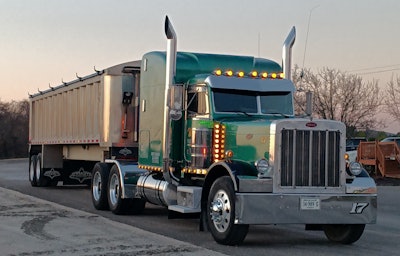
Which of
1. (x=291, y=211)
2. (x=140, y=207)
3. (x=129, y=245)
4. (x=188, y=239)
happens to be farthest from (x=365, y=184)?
(x=140, y=207)

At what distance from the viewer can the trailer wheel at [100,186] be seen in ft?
51.6

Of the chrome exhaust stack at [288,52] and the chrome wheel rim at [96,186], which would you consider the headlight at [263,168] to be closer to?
the chrome exhaust stack at [288,52]

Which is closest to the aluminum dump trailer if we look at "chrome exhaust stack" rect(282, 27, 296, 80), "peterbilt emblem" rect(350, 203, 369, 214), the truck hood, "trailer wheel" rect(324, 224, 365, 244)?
"chrome exhaust stack" rect(282, 27, 296, 80)

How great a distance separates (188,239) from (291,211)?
6.76 ft

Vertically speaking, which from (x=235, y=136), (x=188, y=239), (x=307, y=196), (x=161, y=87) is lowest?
(x=188, y=239)

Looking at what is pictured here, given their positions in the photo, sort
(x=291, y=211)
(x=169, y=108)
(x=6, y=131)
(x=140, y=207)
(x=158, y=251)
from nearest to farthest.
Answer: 1. (x=158, y=251)
2. (x=291, y=211)
3. (x=169, y=108)
4. (x=140, y=207)
5. (x=6, y=131)

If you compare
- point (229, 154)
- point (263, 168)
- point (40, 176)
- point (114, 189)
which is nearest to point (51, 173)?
point (40, 176)

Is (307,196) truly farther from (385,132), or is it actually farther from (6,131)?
(6,131)

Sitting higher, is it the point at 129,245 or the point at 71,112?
the point at 71,112

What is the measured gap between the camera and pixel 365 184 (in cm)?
1058

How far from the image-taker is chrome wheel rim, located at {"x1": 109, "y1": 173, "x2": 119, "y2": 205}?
15.2 m

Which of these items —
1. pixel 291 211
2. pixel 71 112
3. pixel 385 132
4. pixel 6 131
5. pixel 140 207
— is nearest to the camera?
pixel 291 211

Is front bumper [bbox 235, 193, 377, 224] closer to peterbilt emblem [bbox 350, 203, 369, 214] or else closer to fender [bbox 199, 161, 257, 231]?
peterbilt emblem [bbox 350, 203, 369, 214]

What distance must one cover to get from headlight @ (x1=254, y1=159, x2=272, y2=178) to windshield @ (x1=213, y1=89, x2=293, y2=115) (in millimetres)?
1894
